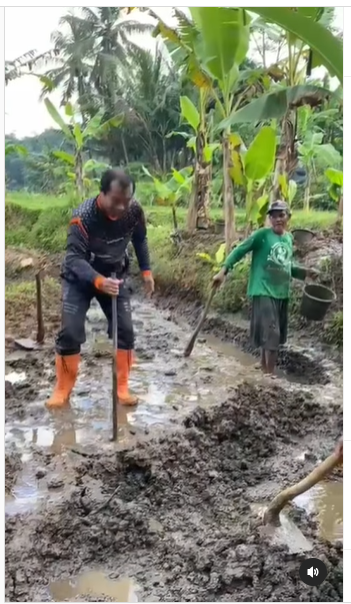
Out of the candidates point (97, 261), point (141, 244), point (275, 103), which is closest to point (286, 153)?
point (275, 103)

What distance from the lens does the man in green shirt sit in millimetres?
1833

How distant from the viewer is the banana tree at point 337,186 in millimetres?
1744

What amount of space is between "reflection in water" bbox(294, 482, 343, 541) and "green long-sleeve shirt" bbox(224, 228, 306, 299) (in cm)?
51

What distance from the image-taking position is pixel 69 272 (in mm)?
1772

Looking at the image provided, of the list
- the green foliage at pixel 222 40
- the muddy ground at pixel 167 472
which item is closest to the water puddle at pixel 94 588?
the muddy ground at pixel 167 472

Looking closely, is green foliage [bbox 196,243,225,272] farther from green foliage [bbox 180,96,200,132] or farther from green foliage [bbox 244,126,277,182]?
green foliage [bbox 180,96,200,132]

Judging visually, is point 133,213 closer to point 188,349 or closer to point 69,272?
point 69,272

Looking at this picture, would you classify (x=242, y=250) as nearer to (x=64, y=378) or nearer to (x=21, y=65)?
(x=64, y=378)

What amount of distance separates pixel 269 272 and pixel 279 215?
152 millimetres

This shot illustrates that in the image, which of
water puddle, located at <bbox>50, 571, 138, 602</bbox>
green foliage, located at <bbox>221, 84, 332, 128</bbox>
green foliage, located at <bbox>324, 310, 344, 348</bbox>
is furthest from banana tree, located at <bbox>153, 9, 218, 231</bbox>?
water puddle, located at <bbox>50, 571, 138, 602</bbox>

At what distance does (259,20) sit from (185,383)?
953mm

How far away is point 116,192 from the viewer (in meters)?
1.74

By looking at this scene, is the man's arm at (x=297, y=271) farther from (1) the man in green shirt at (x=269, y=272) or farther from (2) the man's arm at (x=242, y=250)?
(2) the man's arm at (x=242, y=250)
